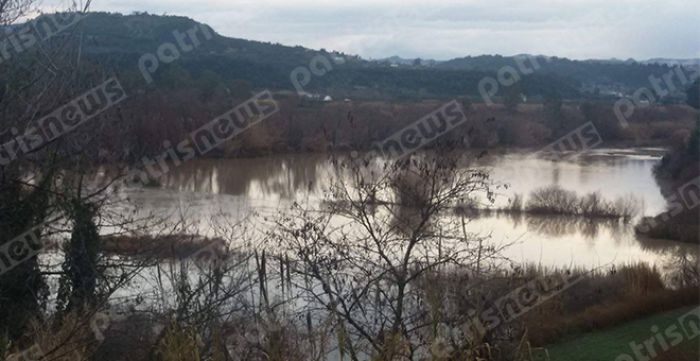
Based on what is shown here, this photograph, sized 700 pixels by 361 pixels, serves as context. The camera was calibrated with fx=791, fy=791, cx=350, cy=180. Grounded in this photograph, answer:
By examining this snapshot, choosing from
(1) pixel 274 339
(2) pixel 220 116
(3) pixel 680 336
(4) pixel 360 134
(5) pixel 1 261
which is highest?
(2) pixel 220 116

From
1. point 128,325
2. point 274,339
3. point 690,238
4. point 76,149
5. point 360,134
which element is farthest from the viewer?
point 360,134

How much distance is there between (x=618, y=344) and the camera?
763 centimetres

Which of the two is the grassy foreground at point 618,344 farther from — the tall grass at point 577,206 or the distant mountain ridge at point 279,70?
the distant mountain ridge at point 279,70

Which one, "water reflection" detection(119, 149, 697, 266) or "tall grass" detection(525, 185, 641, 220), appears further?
"tall grass" detection(525, 185, 641, 220)

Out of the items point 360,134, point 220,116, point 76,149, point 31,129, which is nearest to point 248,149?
point 220,116

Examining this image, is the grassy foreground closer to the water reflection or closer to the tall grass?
the water reflection

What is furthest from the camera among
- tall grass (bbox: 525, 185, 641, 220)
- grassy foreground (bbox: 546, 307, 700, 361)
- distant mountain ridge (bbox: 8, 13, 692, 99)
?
distant mountain ridge (bbox: 8, 13, 692, 99)

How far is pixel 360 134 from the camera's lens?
25.7 metres

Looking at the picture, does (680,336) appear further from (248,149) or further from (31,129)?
(248,149)

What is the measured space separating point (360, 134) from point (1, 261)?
2028 cm

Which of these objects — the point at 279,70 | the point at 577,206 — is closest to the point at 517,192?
the point at 577,206

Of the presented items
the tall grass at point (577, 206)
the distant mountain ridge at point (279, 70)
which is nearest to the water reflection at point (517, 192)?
the tall grass at point (577, 206)

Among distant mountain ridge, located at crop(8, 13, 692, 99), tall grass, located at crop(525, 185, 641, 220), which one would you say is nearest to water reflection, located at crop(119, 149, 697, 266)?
tall grass, located at crop(525, 185, 641, 220)

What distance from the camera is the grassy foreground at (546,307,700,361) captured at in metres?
6.39
